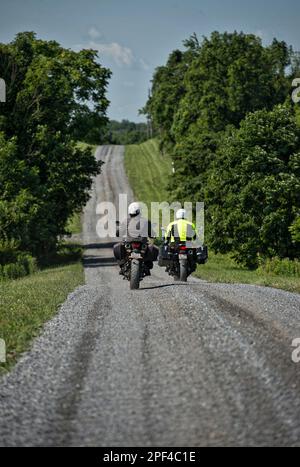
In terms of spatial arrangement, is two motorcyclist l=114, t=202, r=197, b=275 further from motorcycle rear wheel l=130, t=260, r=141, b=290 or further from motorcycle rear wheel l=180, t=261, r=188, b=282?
motorcycle rear wheel l=180, t=261, r=188, b=282

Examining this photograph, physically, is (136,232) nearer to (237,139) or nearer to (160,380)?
(160,380)

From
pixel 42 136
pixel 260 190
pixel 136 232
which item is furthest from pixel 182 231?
pixel 42 136

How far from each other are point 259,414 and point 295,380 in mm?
1327

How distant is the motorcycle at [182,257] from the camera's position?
68.3ft

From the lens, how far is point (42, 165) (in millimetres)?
40750

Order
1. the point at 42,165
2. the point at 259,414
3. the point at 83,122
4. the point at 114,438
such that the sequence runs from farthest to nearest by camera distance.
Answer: the point at 83,122, the point at 42,165, the point at 259,414, the point at 114,438

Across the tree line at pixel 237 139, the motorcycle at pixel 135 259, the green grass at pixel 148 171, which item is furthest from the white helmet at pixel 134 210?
the green grass at pixel 148 171

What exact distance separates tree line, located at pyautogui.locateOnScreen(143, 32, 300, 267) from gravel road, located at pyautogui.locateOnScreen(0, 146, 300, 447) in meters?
22.8

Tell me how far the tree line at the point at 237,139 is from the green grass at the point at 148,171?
1129cm

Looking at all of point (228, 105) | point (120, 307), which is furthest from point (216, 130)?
point (120, 307)

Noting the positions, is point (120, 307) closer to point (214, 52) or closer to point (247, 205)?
point (247, 205)

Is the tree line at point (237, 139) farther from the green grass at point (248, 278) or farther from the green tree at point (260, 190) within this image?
the green grass at point (248, 278)

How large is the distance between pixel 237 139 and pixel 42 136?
10.9m

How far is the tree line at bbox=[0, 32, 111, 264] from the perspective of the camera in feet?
118
